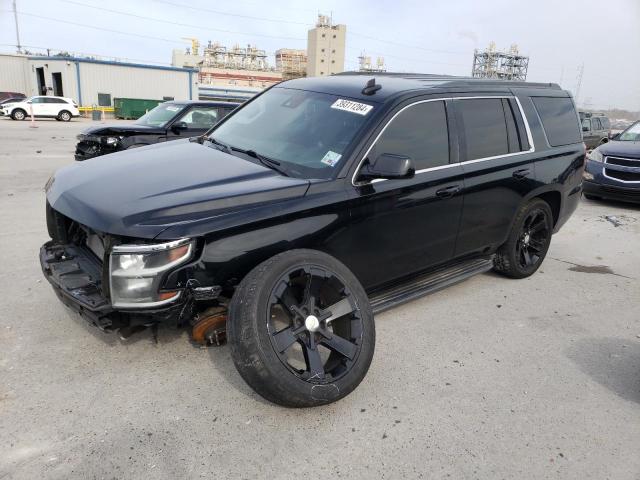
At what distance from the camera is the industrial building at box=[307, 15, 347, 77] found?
106188 millimetres

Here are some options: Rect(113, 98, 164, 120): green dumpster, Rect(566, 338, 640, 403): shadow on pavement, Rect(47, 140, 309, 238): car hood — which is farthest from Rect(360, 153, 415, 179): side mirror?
Rect(113, 98, 164, 120): green dumpster

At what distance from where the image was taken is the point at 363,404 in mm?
2932

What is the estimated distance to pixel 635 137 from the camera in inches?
393

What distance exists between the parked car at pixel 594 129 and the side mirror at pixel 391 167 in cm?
1727

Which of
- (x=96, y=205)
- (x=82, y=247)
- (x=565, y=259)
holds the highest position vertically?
(x=96, y=205)

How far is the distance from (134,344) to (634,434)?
3.15 m

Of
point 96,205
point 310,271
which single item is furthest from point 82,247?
point 310,271

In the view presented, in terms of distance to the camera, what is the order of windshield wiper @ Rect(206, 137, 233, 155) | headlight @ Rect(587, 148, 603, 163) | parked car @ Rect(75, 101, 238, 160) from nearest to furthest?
1. windshield wiper @ Rect(206, 137, 233, 155)
2. parked car @ Rect(75, 101, 238, 160)
3. headlight @ Rect(587, 148, 603, 163)

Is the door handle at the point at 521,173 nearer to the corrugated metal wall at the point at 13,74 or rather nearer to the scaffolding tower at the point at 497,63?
the corrugated metal wall at the point at 13,74

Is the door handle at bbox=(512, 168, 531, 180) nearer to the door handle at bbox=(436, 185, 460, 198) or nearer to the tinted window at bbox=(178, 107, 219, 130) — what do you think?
the door handle at bbox=(436, 185, 460, 198)

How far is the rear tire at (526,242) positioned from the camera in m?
4.73

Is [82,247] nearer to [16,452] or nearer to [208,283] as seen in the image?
Answer: [208,283]

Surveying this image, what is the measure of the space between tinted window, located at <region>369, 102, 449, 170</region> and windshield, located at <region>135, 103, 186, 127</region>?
274 inches

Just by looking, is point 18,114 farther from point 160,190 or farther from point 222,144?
point 160,190
